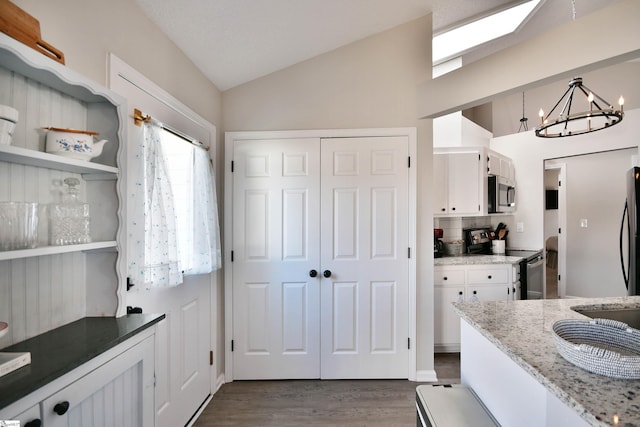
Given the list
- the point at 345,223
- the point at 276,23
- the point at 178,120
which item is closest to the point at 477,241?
the point at 345,223

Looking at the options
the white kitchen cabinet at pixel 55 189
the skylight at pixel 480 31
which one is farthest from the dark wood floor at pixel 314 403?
the skylight at pixel 480 31

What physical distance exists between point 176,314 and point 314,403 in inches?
48.1

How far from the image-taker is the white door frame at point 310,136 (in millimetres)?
2408

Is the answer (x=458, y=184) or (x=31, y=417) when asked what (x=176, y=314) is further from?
(x=458, y=184)

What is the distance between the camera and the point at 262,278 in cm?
247

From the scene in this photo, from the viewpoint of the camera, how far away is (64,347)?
0.91m

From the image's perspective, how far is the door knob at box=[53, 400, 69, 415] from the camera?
76cm

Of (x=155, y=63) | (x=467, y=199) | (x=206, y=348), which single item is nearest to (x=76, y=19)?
(x=155, y=63)

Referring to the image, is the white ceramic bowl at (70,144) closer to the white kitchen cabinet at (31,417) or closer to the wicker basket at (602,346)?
the white kitchen cabinet at (31,417)

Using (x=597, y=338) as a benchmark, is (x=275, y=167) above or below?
above

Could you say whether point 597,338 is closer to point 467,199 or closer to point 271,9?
point 271,9

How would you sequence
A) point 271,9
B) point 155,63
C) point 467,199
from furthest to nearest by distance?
point 467,199
point 271,9
point 155,63

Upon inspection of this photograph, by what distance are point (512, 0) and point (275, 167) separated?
97.5 inches

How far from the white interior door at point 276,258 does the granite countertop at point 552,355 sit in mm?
1346
